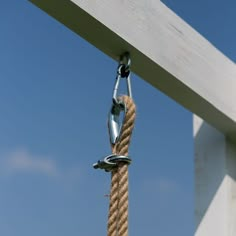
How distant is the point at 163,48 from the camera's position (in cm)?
108

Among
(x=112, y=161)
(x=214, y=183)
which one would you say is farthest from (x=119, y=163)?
(x=214, y=183)

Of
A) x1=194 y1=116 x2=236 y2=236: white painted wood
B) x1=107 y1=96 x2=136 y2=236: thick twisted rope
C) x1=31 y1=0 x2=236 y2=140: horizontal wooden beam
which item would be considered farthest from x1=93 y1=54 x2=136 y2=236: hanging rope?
x1=194 y1=116 x2=236 y2=236: white painted wood

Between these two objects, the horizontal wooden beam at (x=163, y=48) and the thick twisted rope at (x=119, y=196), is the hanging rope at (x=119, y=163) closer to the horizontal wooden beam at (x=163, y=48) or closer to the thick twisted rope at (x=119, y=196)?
the thick twisted rope at (x=119, y=196)

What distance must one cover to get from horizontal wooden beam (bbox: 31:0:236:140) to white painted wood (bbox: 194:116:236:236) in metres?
0.05

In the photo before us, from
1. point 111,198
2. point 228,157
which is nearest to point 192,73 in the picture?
point 228,157

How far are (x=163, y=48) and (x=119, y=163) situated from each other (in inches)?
13.0

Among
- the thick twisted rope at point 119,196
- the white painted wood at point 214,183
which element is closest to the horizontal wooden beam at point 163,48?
the white painted wood at point 214,183

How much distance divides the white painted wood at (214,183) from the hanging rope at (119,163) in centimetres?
51

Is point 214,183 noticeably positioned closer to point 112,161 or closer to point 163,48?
point 163,48

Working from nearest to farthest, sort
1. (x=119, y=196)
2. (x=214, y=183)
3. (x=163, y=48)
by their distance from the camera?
(x=119, y=196), (x=163, y=48), (x=214, y=183)

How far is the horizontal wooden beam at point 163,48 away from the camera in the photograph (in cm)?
94

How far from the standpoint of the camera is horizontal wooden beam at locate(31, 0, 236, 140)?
0.94 metres

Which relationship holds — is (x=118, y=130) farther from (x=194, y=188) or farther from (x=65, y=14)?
(x=194, y=188)

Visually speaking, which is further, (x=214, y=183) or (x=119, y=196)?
(x=214, y=183)
